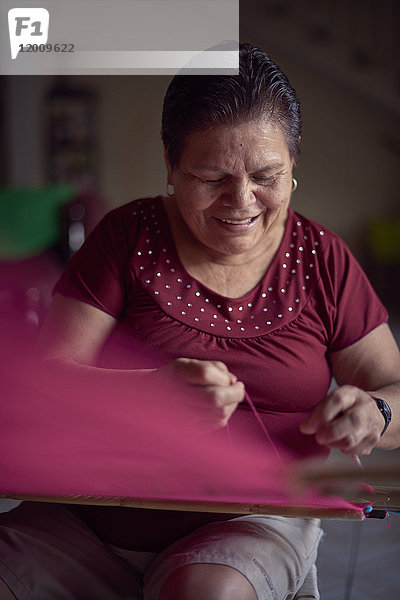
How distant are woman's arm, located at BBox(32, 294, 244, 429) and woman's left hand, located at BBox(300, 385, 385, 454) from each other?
9 cm

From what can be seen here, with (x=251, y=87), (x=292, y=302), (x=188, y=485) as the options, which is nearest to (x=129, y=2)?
(x=251, y=87)

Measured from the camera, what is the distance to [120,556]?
98 centimetres

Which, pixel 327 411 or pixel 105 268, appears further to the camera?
pixel 105 268

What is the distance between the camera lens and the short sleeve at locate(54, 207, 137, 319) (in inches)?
40.5

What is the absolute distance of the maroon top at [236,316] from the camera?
990 millimetres

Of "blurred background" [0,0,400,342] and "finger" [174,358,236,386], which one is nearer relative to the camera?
"finger" [174,358,236,386]

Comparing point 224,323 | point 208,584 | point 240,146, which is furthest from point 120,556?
point 240,146

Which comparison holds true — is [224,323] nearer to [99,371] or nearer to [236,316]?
[236,316]

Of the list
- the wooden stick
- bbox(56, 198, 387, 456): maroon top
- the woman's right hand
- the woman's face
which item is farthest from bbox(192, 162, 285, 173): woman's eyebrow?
the wooden stick

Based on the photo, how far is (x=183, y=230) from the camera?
108 cm

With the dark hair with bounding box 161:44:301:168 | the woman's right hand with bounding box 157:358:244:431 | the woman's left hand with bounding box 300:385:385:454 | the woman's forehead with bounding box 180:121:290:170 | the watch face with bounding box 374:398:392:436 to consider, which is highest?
the dark hair with bounding box 161:44:301:168

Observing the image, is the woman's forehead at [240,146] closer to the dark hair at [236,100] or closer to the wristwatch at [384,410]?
the dark hair at [236,100]

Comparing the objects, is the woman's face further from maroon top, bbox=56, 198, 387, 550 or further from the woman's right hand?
the woman's right hand

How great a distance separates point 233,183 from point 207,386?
29cm
